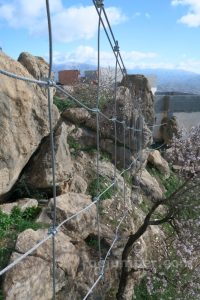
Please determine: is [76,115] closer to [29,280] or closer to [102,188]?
[102,188]

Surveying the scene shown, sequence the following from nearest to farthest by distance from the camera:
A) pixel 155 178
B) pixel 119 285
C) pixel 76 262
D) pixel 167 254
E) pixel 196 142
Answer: pixel 76 262 → pixel 119 285 → pixel 167 254 → pixel 196 142 → pixel 155 178

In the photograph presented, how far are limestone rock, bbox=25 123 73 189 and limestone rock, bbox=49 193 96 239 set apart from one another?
0.34 m

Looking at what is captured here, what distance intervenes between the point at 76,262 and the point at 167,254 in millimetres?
2113

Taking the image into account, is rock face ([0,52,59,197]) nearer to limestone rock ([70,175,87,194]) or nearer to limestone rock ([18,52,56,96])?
limestone rock ([70,175,87,194])

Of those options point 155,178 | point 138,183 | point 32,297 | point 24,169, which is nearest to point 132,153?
point 138,183

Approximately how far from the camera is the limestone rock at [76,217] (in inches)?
170

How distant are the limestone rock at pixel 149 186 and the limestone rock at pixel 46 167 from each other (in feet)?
9.84

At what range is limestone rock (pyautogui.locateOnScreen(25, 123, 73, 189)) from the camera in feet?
15.6

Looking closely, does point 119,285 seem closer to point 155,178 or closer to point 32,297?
point 32,297

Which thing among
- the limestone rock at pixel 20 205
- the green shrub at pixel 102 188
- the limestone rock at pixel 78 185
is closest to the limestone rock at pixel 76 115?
the green shrub at pixel 102 188

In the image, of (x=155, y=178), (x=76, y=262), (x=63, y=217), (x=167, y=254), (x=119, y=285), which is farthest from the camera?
(x=155, y=178)

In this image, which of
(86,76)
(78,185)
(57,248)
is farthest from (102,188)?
(86,76)

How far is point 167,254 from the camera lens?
5.74m

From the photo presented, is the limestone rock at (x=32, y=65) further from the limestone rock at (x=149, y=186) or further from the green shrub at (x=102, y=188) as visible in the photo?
the limestone rock at (x=149, y=186)
